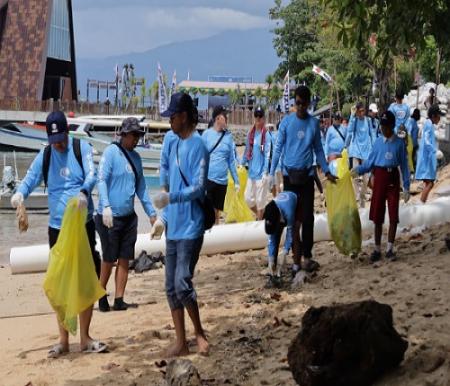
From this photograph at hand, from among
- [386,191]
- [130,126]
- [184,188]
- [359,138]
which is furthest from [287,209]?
[359,138]

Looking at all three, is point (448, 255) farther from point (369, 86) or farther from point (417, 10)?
point (369, 86)

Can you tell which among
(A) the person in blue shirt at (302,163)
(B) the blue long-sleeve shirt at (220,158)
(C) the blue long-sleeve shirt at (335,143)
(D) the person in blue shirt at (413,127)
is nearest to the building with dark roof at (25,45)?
(C) the blue long-sleeve shirt at (335,143)

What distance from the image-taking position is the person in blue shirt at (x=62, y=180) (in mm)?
6332

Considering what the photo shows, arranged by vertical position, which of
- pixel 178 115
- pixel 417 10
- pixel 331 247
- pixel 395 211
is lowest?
pixel 331 247

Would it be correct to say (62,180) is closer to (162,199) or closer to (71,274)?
(71,274)

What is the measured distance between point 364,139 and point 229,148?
4.86 metres

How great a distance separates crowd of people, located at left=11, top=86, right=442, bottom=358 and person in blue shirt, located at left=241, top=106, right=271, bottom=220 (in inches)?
64.6

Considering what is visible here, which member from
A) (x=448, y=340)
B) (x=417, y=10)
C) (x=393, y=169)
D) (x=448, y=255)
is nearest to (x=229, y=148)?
(x=393, y=169)

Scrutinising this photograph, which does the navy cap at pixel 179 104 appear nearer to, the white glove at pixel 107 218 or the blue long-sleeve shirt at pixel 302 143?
the white glove at pixel 107 218

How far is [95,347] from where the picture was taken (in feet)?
20.6

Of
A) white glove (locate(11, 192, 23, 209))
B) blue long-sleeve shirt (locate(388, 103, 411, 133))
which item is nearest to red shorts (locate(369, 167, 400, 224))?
white glove (locate(11, 192, 23, 209))

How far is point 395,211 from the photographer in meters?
8.21

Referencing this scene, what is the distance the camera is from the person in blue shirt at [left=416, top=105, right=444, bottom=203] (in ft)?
40.9

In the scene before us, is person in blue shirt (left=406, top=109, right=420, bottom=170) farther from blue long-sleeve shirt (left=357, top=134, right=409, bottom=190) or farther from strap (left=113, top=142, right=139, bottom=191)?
strap (left=113, top=142, right=139, bottom=191)
